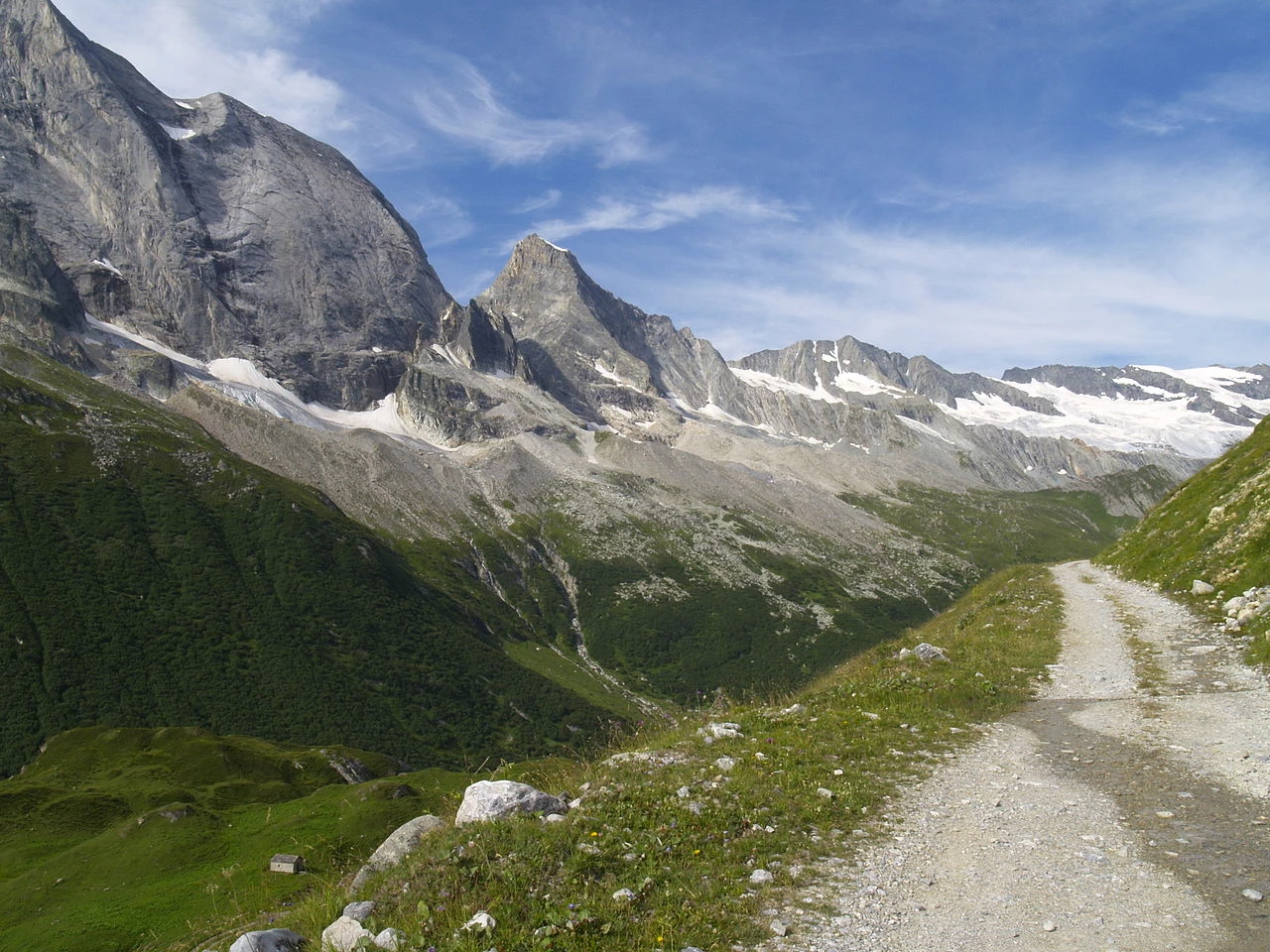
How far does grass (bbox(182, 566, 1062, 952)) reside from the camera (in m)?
9.03

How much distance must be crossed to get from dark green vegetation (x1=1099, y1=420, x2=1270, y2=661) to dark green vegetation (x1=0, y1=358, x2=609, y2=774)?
358 ft

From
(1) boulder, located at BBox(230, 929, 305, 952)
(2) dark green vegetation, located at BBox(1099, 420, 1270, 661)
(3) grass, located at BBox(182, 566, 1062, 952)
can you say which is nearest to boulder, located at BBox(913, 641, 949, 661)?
(3) grass, located at BBox(182, 566, 1062, 952)

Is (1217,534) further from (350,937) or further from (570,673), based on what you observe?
(570,673)

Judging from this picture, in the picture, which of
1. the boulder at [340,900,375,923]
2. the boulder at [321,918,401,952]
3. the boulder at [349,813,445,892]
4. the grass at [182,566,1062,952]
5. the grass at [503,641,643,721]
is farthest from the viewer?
the grass at [503,641,643,721]

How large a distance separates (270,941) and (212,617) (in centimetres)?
14797

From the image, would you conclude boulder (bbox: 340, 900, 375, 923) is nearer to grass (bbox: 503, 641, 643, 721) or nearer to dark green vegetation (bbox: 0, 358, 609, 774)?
dark green vegetation (bbox: 0, 358, 609, 774)

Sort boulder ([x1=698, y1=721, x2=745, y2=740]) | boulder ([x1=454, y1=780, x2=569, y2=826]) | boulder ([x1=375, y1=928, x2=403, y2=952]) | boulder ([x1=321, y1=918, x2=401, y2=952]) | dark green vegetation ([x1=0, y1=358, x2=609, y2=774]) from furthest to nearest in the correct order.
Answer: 1. dark green vegetation ([x1=0, y1=358, x2=609, y2=774])
2. boulder ([x1=698, y1=721, x2=745, y2=740])
3. boulder ([x1=454, y1=780, x2=569, y2=826])
4. boulder ([x1=321, y1=918, x2=401, y2=952])
5. boulder ([x1=375, y1=928, x2=403, y2=952])

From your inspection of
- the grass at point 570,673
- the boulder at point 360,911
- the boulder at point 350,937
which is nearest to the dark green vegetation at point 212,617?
the grass at point 570,673

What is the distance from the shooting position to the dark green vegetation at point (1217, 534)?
29750 millimetres

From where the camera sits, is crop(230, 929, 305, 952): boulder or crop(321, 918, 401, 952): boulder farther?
crop(230, 929, 305, 952): boulder

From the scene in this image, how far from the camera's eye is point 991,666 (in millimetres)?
24859

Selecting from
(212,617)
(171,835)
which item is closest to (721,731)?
(171,835)

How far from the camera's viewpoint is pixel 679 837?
11320 mm

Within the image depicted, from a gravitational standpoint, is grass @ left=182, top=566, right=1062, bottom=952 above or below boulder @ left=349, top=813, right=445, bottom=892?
above
